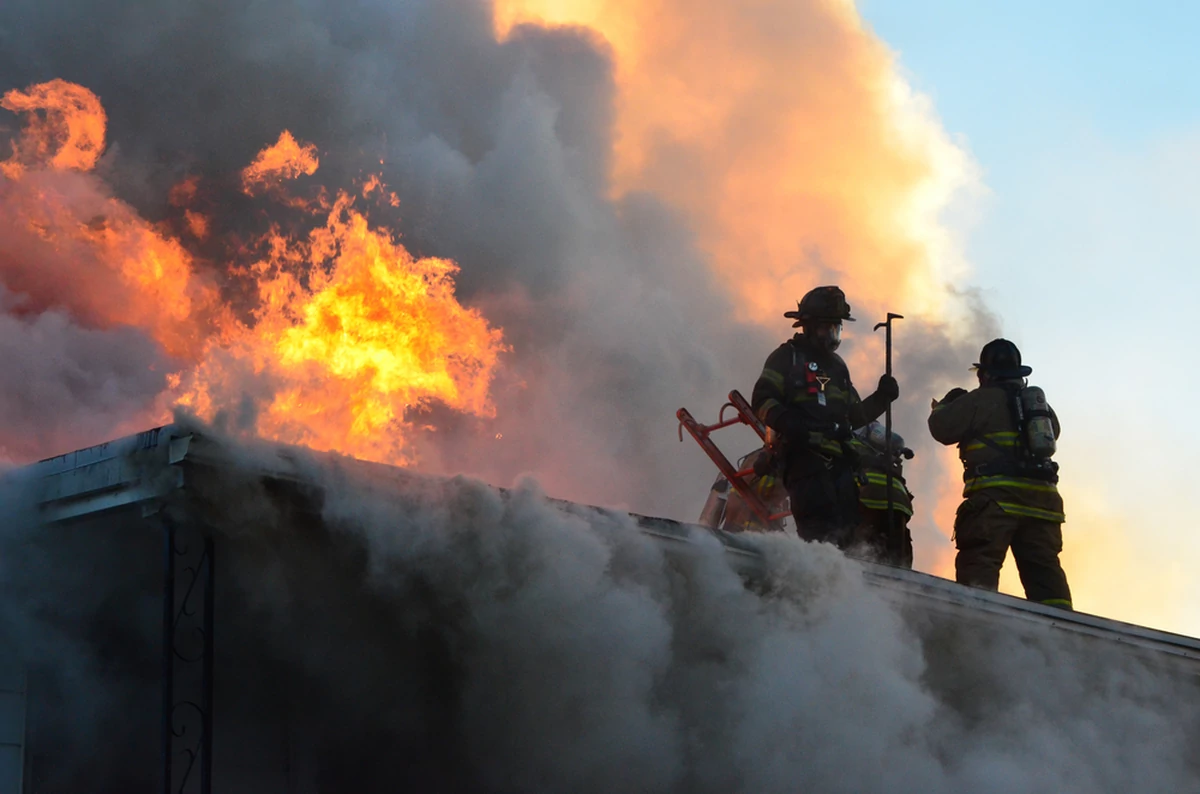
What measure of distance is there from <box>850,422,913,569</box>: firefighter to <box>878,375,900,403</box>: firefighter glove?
342 mm

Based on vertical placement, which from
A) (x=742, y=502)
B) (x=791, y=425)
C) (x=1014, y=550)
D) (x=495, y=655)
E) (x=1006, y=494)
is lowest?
(x=495, y=655)

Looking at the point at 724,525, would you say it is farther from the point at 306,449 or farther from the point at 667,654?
the point at 306,449

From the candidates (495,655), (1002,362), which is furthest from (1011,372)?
(495,655)

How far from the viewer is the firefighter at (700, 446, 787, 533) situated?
36.3ft

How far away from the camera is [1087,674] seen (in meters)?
8.34

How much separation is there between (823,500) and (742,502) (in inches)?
130

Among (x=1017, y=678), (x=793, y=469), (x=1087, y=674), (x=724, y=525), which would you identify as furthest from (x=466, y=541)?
(x=724, y=525)

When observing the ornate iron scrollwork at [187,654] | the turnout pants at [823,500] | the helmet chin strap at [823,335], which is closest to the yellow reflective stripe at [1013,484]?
the turnout pants at [823,500]

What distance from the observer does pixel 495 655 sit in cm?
691

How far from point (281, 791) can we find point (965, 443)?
4.98m

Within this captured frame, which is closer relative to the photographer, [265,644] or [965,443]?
[265,644]

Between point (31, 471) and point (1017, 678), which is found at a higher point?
point (31, 471)

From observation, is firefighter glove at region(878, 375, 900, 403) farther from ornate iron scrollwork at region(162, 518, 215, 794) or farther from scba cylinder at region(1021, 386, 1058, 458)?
ornate iron scrollwork at region(162, 518, 215, 794)

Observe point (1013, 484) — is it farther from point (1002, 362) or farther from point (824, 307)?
point (824, 307)
